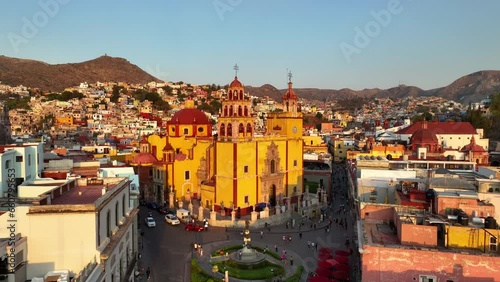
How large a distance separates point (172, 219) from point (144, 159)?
31.8 feet

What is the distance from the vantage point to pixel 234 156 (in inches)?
1191

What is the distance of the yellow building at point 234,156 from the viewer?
30.7 meters

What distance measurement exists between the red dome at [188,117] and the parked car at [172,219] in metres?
11.5

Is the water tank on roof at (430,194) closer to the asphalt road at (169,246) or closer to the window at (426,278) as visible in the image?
the window at (426,278)

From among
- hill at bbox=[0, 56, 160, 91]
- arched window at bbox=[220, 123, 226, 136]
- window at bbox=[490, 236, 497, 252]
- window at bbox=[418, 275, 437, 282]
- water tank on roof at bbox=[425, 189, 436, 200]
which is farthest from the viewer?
hill at bbox=[0, 56, 160, 91]

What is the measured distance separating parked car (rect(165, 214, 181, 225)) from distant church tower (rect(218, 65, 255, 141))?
6.94m

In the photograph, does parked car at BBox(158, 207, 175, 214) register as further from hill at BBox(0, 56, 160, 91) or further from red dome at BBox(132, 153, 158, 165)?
hill at BBox(0, 56, 160, 91)

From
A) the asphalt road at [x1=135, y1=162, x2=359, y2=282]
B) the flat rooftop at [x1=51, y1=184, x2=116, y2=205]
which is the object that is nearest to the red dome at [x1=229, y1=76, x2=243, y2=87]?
the asphalt road at [x1=135, y1=162, x2=359, y2=282]

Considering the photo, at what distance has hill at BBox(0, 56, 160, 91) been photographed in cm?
12393

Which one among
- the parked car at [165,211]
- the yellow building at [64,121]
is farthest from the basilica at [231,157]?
the yellow building at [64,121]

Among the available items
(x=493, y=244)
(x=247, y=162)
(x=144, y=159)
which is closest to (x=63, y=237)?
(x=493, y=244)

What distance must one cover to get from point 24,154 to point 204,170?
17.8m

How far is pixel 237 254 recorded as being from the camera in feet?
71.6

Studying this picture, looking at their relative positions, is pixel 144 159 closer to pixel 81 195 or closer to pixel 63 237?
pixel 81 195
